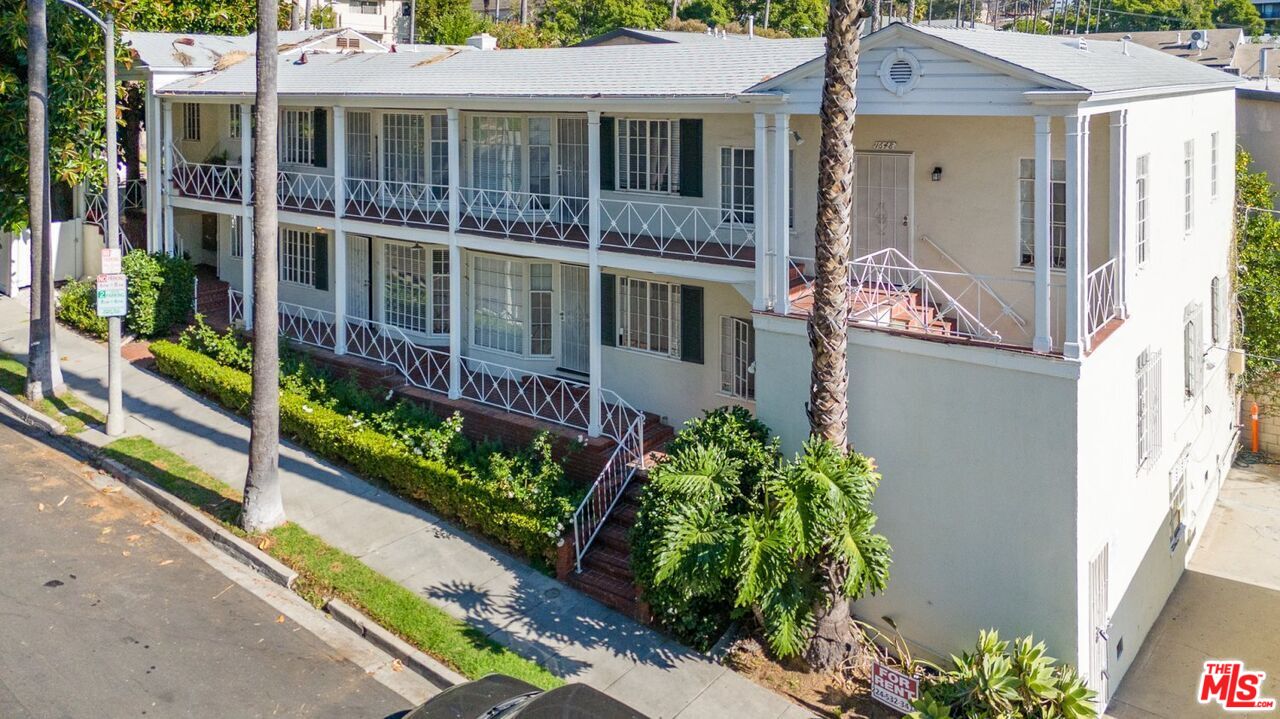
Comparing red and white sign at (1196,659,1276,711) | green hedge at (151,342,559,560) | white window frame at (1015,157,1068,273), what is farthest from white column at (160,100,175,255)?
red and white sign at (1196,659,1276,711)

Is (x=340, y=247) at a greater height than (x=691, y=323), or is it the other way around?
(x=340, y=247)

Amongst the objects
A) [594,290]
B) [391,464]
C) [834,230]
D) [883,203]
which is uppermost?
[883,203]

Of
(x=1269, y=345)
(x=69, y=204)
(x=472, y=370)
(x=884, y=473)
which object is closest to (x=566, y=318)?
(x=472, y=370)

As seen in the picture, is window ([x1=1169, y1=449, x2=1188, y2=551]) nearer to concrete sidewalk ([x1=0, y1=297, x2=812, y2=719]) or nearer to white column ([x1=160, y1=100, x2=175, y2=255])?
concrete sidewalk ([x1=0, y1=297, x2=812, y2=719])

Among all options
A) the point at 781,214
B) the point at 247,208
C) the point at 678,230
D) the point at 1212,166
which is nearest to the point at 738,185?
the point at 678,230

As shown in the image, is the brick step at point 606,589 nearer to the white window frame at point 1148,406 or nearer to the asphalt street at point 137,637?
the asphalt street at point 137,637

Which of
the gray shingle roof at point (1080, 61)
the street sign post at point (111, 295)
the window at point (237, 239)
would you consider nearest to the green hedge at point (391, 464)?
the street sign post at point (111, 295)

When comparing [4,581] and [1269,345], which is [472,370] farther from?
[1269,345]

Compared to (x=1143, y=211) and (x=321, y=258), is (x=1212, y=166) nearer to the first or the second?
(x=1143, y=211)
